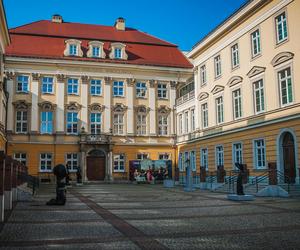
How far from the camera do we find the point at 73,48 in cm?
4631

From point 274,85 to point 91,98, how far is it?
1007 inches

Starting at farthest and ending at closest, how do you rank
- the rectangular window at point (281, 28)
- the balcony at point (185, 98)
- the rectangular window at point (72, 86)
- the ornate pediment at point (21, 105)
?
1. the rectangular window at point (72, 86)
2. the ornate pediment at point (21, 105)
3. the balcony at point (185, 98)
4. the rectangular window at point (281, 28)

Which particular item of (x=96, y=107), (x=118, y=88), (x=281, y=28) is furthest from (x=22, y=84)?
(x=281, y=28)

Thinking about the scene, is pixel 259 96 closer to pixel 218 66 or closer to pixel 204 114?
pixel 218 66

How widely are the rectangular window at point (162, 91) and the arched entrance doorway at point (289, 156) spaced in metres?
25.4

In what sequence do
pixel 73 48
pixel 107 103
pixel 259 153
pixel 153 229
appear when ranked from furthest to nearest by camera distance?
pixel 107 103, pixel 73 48, pixel 259 153, pixel 153 229

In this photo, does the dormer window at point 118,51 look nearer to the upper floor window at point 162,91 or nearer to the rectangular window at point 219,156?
the upper floor window at point 162,91

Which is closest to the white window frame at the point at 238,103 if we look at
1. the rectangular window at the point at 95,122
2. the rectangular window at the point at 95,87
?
the rectangular window at the point at 95,122

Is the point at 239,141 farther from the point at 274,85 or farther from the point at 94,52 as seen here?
the point at 94,52

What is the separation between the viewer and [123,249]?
25.6 feet

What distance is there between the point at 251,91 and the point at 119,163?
72.1 ft

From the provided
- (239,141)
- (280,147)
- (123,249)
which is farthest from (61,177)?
(239,141)

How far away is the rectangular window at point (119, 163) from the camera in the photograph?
4591cm

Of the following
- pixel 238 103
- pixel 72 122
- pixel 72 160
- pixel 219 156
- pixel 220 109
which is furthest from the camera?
pixel 72 122
